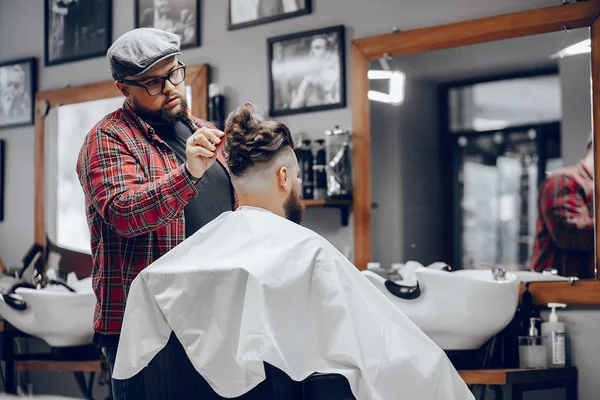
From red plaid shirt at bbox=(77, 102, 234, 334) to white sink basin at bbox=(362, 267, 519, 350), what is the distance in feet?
3.19

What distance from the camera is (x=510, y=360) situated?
2.92 metres

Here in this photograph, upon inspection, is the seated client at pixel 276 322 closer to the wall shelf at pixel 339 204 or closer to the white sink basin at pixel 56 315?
the wall shelf at pixel 339 204

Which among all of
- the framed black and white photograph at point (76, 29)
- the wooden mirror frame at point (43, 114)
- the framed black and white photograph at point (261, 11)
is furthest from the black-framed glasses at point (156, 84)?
the framed black and white photograph at point (76, 29)

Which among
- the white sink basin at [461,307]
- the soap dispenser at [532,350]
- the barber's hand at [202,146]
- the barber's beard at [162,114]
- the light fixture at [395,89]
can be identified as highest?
the light fixture at [395,89]

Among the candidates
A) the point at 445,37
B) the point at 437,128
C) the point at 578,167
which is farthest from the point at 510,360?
the point at 445,37

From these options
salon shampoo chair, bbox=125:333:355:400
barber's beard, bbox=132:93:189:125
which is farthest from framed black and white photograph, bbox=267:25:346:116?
salon shampoo chair, bbox=125:333:355:400

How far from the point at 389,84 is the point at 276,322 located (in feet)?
6.27

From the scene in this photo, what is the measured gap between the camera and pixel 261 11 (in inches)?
147

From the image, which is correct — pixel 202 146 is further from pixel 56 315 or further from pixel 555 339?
pixel 56 315

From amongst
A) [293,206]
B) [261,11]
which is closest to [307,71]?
[261,11]

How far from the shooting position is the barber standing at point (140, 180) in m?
1.92

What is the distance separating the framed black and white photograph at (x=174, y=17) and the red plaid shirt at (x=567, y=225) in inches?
72.6

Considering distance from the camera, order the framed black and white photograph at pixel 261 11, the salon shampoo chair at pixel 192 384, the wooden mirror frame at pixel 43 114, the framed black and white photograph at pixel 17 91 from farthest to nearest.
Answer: the framed black and white photograph at pixel 17 91
the wooden mirror frame at pixel 43 114
the framed black and white photograph at pixel 261 11
the salon shampoo chair at pixel 192 384

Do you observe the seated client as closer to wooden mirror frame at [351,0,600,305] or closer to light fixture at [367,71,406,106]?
wooden mirror frame at [351,0,600,305]
